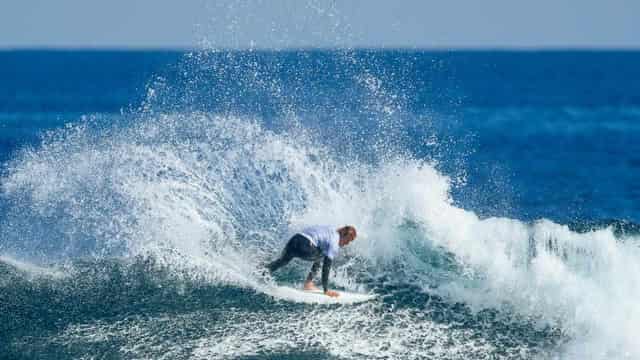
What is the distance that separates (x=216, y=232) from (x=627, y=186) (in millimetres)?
27138

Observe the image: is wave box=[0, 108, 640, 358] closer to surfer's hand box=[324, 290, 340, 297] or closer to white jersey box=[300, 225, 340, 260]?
surfer's hand box=[324, 290, 340, 297]

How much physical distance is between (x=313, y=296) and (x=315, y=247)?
1.04m


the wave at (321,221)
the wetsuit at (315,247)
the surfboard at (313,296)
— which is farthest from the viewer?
the wetsuit at (315,247)

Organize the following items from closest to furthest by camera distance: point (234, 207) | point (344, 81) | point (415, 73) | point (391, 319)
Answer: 1. point (391, 319)
2. point (234, 207)
3. point (344, 81)
4. point (415, 73)

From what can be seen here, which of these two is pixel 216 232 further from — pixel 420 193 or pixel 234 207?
pixel 420 193

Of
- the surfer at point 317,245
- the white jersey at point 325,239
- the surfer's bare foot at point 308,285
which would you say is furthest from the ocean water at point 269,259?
the white jersey at point 325,239

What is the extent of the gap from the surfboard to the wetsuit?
306 mm

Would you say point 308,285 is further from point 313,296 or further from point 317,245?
point 317,245

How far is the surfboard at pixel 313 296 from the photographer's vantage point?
63.9ft

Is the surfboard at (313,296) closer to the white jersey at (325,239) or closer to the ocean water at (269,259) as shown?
the ocean water at (269,259)

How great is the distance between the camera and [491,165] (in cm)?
5194

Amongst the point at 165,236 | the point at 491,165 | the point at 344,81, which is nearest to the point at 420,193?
the point at 165,236

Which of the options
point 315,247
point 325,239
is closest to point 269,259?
point 315,247

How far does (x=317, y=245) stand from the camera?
65.8ft
